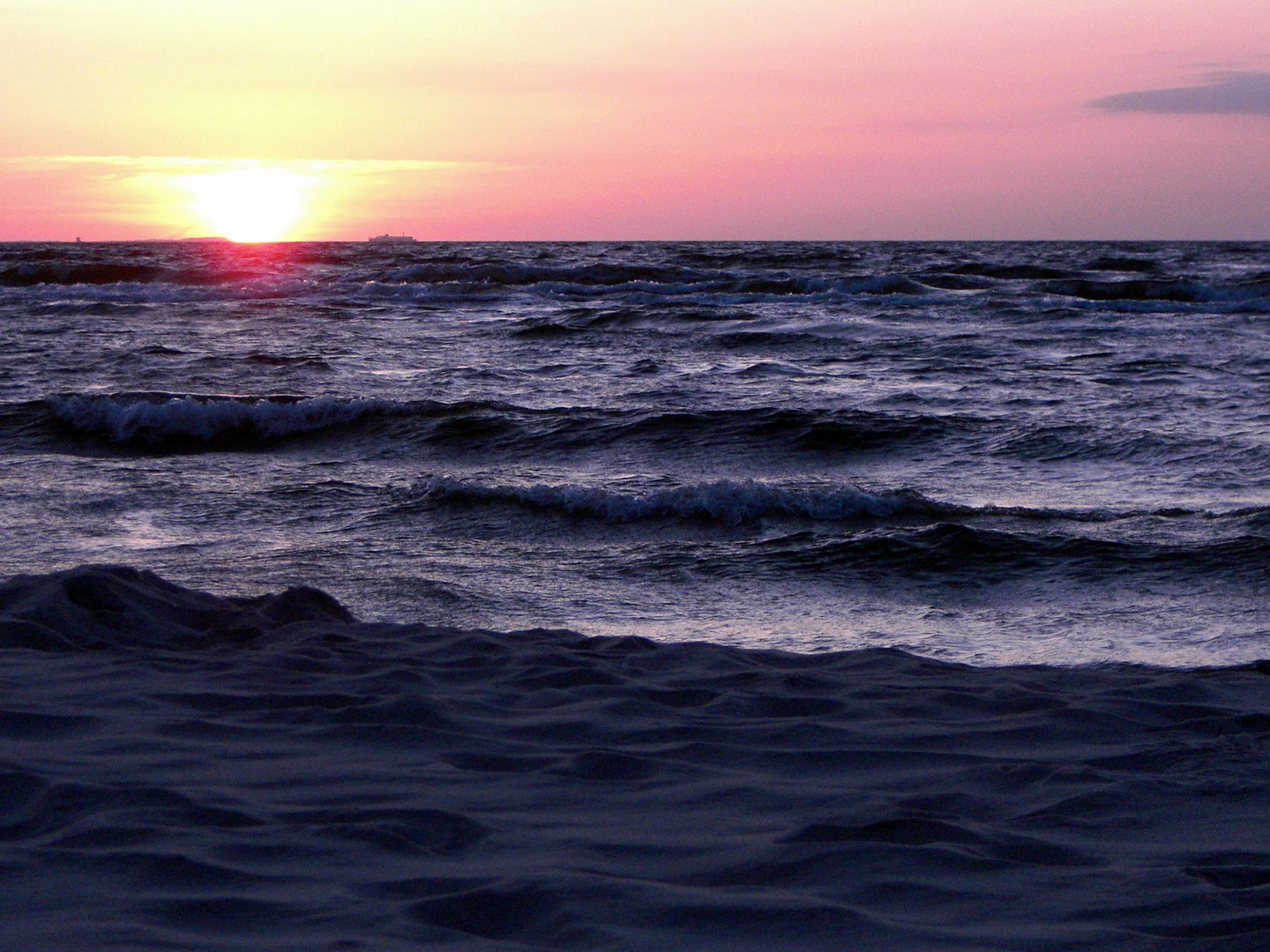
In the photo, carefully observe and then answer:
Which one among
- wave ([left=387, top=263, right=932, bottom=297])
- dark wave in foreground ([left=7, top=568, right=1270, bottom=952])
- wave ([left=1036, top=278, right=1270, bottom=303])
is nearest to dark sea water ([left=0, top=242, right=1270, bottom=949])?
dark wave in foreground ([left=7, top=568, right=1270, bottom=952])

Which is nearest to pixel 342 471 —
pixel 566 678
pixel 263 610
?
pixel 263 610

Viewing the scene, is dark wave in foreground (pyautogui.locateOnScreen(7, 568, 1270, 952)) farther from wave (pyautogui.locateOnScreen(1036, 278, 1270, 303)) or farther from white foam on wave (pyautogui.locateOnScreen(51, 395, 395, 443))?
wave (pyautogui.locateOnScreen(1036, 278, 1270, 303))

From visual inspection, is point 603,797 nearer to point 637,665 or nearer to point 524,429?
point 637,665

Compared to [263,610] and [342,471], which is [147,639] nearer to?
[263,610]

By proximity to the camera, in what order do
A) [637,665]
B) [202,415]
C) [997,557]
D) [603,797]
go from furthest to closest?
[202,415] → [997,557] → [637,665] → [603,797]

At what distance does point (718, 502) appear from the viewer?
23.6 feet

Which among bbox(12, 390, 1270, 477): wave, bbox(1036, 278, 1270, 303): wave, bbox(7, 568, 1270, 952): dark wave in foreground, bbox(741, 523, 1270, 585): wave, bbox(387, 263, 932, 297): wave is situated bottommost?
bbox(741, 523, 1270, 585): wave

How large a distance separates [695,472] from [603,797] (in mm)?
6277

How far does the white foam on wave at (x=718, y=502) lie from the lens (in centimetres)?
709

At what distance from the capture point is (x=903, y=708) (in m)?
3.40

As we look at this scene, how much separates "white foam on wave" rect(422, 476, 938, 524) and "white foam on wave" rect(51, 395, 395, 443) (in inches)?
140

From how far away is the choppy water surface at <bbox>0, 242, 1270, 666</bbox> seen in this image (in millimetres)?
5348

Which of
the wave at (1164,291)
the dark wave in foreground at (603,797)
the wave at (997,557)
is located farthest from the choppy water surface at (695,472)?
the wave at (1164,291)

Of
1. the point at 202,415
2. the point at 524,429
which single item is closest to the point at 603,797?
the point at 524,429
